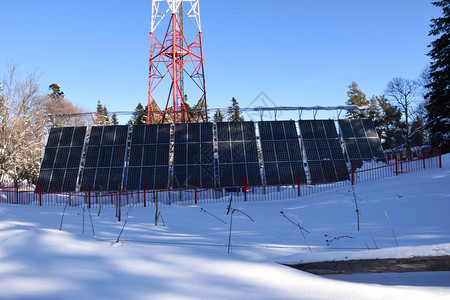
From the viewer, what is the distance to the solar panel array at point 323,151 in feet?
54.4

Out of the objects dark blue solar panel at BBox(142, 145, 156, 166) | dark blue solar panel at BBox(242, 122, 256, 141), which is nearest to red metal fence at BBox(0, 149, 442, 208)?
dark blue solar panel at BBox(142, 145, 156, 166)

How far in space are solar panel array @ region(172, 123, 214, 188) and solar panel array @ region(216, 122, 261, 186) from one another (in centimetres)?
71

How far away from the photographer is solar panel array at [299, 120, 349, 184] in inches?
653

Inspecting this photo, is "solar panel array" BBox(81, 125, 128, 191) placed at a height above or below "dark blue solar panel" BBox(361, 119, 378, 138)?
below

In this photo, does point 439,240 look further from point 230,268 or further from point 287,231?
point 230,268

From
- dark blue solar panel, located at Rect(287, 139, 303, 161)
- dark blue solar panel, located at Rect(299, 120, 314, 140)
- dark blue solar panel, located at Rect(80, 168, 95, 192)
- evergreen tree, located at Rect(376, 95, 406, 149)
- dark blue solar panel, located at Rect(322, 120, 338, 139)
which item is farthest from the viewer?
evergreen tree, located at Rect(376, 95, 406, 149)

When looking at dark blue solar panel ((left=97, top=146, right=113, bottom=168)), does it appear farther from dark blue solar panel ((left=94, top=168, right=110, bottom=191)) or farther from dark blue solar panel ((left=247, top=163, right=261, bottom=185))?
dark blue solar panel ((left=247, top=163, right=261, bottom=185))

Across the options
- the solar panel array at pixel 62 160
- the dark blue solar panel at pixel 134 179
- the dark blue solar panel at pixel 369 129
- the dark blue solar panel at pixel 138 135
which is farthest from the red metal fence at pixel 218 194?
the dark blue solar panel at pixel 138 135

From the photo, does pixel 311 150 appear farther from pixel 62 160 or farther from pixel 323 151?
pixel 62 160

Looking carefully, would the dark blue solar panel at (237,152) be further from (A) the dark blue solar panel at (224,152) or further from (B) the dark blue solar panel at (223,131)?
(B) the dark blue solar panel at (223,131)

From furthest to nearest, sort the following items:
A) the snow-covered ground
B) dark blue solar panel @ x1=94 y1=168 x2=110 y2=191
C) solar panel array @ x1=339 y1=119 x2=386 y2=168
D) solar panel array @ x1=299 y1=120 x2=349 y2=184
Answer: solar panel array @ x1=339 y1=119 x2=386 y2=168 < solar panel array @ x1=299 y1=120 x2=349 y2=184 < dark blue solar panel @ x1=94 y1=168 x2=110 y2=191 < the snow-covered ground

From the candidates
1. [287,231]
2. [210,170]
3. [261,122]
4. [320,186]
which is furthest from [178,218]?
[261,122]

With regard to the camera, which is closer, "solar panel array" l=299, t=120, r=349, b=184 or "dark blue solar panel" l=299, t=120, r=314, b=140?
"solar panel array" l=299, t=120, r=349, b=184

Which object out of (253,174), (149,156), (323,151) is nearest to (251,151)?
(253,174)
